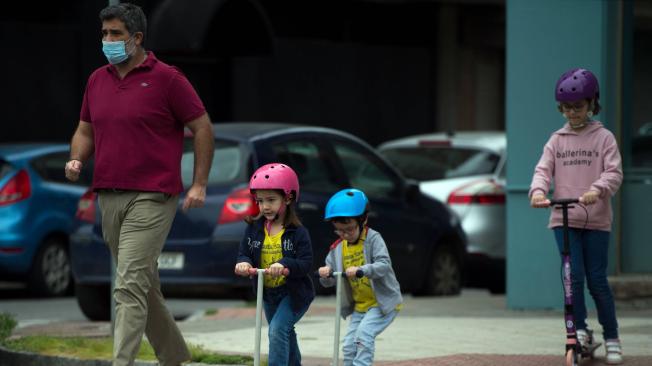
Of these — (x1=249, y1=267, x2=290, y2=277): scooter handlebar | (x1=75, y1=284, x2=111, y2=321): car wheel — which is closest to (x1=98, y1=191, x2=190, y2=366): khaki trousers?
(x1=249, y1=267, x2=290, y2=277): scooter handlebar

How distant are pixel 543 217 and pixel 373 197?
1831mm

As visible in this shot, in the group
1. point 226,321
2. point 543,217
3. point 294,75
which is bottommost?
point 226,321

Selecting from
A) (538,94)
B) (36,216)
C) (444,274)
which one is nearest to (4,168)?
(36,216)

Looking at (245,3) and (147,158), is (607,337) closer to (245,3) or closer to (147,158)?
(147,158)

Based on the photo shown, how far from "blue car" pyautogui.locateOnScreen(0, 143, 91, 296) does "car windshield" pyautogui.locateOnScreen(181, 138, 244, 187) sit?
9.83ft

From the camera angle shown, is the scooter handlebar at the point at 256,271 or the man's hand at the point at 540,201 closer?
the scooter handlebar at the point at 256,271

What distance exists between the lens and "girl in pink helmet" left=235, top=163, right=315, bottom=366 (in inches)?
305

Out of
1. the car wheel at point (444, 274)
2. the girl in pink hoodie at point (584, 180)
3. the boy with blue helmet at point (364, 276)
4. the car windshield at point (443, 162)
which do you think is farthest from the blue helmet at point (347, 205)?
the car windshield at point (443, 162)

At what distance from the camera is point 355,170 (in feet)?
44.0

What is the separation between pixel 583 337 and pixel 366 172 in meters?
4.86

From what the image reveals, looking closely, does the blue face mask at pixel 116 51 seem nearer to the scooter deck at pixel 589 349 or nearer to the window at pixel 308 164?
the scooter deck at pixel 589 349

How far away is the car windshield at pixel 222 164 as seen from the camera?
40.6ft

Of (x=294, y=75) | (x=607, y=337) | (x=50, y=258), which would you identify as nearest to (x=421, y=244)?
(x=50, y=258)

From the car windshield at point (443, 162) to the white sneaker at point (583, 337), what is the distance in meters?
6.69
